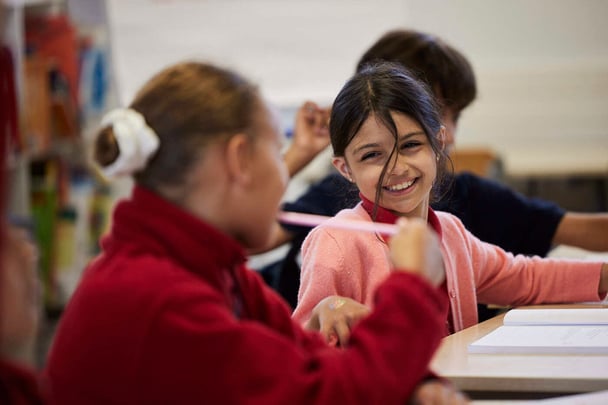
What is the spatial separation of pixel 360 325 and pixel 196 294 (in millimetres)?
140

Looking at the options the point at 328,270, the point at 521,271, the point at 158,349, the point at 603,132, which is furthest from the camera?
the point at 603,132

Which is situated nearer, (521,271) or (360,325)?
(360,325)

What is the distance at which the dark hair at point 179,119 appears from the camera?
0.73m

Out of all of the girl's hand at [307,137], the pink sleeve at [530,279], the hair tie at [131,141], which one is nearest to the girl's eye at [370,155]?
the pink sleeve at [530,279]

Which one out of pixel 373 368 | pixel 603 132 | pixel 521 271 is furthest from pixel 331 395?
pixel 603 132

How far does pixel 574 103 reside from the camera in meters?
3.57

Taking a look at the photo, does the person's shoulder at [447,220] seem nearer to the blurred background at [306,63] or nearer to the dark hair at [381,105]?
the dark hair at [381,105]

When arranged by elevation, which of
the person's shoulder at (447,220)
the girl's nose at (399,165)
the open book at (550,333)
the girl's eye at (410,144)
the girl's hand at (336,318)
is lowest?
the open book at (550,333)

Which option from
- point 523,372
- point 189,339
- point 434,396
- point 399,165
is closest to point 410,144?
point 399,165

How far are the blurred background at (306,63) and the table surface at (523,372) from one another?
8.23 ft

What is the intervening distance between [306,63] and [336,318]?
2681mm

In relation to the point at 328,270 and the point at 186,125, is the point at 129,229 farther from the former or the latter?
the point at 328,270

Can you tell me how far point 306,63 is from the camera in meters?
3.61

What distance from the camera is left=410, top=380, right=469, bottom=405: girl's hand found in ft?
2.42
